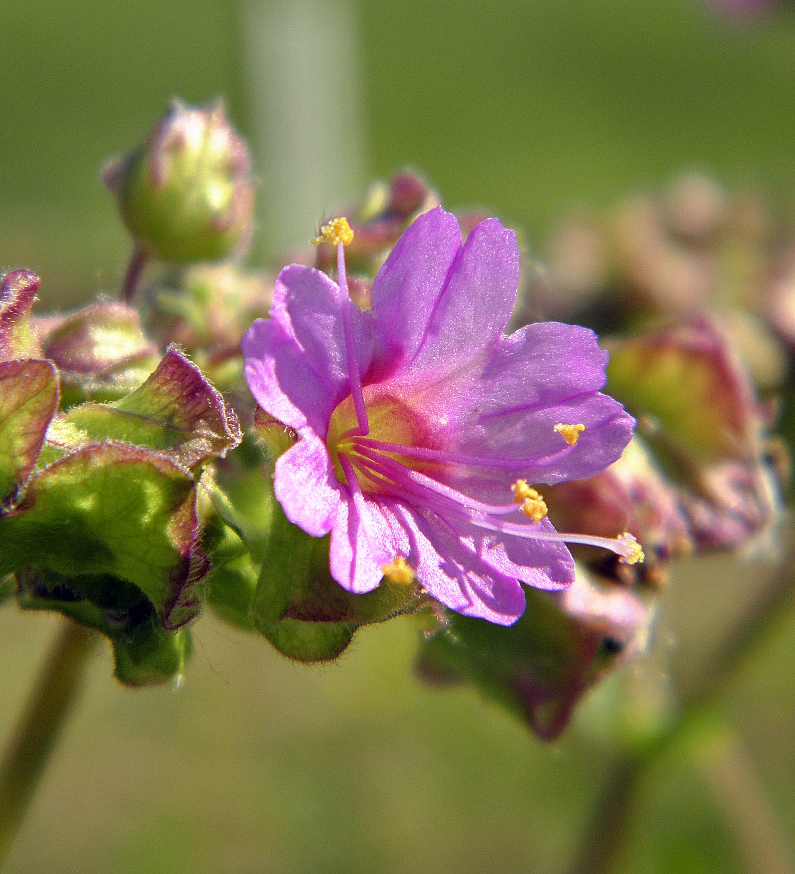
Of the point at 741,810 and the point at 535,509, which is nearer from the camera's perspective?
the point at 535,509

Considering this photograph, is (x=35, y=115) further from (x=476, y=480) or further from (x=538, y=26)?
(x=476, y=480)

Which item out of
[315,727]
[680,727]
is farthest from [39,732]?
[315,727]

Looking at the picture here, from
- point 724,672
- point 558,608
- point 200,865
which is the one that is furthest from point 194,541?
point 200,865

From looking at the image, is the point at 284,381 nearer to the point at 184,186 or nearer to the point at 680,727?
the point at 184,186

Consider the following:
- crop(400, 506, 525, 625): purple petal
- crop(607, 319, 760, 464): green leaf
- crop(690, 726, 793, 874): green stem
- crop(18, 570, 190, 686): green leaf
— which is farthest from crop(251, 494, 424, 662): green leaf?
crop(690, 726, 793, 874): green stem

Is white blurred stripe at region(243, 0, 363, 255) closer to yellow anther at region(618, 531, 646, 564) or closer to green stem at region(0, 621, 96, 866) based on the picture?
green stem at region(0, 621, 96, 866)
